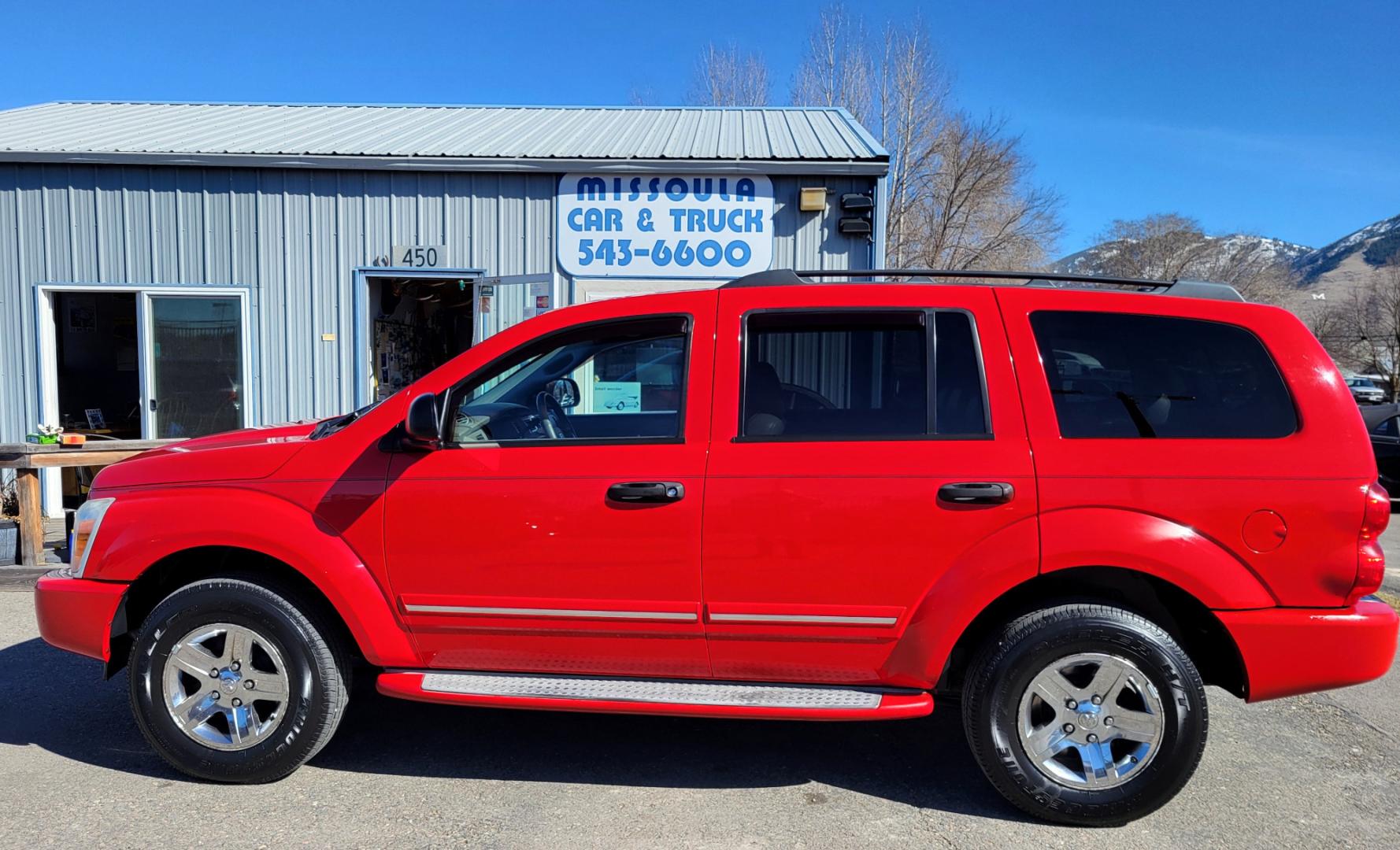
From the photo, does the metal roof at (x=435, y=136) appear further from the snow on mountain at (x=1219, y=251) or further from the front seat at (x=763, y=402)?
the snow on mountain at (x=1219, y=251)

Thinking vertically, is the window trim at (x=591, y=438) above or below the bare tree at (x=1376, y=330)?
below

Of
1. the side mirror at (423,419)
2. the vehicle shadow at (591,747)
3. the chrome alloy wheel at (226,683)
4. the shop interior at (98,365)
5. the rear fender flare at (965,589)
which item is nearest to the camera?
the rear fender flare at (965,589)

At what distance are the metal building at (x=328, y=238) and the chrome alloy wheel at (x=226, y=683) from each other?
18.6 feet

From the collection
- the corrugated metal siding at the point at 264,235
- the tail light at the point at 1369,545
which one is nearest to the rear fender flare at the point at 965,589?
the tail light at the point at 1369,545

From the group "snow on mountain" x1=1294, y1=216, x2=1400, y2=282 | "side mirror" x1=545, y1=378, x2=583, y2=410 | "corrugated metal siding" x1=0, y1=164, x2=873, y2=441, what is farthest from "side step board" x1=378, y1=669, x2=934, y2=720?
"snow on mountain" x1=1294, y1=216, x2=1400, y2=282

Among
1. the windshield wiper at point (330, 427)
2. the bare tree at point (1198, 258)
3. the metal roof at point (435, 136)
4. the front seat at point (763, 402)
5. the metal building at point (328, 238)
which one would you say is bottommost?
the windshield wiper at point (330, 427)

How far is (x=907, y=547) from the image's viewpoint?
3062mm

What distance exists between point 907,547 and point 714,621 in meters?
0.72

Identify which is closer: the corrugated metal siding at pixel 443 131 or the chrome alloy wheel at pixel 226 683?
the chrome alloy wheel at pixel 226 683

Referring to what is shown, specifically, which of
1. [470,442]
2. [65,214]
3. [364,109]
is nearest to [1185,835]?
[470,442]

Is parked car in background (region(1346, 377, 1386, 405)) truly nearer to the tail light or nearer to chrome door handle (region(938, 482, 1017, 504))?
the tail light

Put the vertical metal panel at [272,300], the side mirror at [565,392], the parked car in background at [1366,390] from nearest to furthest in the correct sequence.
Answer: the side mirror at [565,392] → the vertical metal panel at [272,300] → the parked car in background at [1366,390]

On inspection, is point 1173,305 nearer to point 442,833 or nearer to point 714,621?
point 714,621

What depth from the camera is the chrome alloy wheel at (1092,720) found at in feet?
10.0
